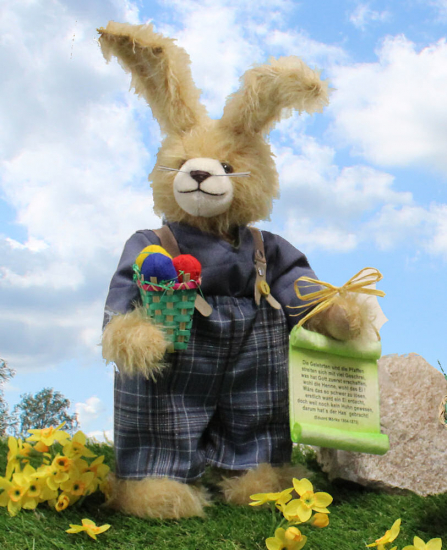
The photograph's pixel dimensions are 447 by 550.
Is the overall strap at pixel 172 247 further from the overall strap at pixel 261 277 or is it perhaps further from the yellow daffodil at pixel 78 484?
the yellow daffodil at pixel 78 484

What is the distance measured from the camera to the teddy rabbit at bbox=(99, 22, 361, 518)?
203 cm

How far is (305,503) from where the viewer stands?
154 centimetres

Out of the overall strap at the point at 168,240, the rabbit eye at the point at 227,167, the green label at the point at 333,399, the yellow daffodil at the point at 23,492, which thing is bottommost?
the yellow daffodil at the point at 23,492

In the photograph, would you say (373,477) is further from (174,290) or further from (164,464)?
(174,290)

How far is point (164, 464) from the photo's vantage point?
6.72ft

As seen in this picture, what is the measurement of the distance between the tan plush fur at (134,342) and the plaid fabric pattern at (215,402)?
0.18 m

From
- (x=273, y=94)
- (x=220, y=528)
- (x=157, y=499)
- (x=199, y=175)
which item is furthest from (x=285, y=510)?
(x=273, y=94)

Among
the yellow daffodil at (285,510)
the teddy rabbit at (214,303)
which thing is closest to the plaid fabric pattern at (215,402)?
the teddy rabbit at (214,303)

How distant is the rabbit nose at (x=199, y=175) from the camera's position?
2.03 metres

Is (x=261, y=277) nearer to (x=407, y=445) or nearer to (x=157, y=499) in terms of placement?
(x=157, y=499)

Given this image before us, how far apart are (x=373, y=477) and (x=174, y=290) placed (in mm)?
1189

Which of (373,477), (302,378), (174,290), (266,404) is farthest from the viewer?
(373,477)

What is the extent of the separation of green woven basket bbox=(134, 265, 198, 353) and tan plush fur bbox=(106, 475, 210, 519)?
0.49 m

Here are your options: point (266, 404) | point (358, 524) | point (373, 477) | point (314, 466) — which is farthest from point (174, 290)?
point (314, 466)
